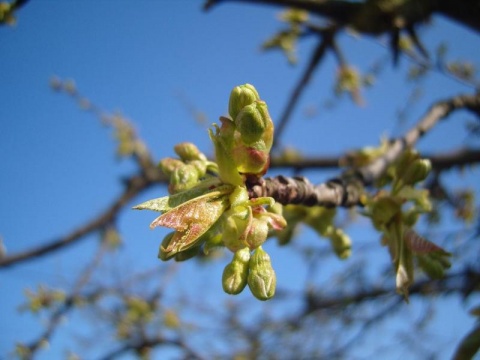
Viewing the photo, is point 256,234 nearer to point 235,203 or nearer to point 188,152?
point 235,203

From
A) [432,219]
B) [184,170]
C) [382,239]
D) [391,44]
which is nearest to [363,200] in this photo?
[382,239]

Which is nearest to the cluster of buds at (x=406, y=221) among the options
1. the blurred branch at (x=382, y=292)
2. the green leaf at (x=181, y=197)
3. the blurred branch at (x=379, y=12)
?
the green leaf at (x=181, y=197)

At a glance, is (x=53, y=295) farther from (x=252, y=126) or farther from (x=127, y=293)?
(x=252, y=126)

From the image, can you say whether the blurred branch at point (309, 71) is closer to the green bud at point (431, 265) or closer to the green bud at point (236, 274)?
the green bud at point (431, 265)

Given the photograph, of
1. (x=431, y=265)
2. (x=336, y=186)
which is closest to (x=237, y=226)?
(x=336, y=186)

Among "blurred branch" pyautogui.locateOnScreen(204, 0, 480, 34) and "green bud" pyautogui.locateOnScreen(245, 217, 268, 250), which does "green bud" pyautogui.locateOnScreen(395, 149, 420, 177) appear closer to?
"green bud" pyautogui.locateOnScreen(245, 217, 268, 250)

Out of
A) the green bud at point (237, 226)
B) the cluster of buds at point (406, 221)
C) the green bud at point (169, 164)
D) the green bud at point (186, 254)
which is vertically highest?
the green bud at point (169, 164)

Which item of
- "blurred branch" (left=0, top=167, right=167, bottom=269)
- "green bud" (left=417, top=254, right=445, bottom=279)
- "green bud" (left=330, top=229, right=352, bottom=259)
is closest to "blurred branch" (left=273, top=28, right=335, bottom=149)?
"blurred branch" (left=0, top=167, right=167, bottom=269)
